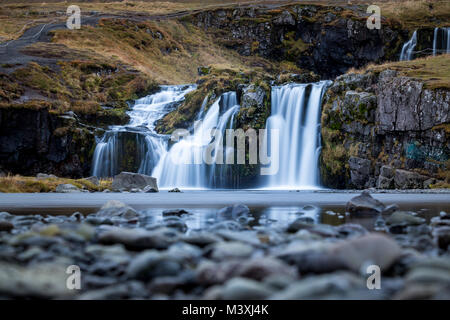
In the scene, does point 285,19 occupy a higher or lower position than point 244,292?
higher

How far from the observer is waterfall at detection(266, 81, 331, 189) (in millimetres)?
33000

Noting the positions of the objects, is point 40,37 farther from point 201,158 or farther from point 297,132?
point 297,132

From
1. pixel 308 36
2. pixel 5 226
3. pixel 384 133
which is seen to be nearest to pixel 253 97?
pixel 384 133

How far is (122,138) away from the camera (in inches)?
1507

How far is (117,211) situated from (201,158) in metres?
25.9

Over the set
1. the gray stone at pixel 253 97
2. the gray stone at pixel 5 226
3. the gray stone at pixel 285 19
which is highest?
the gray stone at pixel 285 19

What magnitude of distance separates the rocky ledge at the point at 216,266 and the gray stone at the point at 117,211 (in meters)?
3.41

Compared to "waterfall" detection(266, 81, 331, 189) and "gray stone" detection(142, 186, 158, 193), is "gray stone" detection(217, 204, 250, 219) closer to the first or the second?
"gray stone" detection(142, 186, 158, 193)

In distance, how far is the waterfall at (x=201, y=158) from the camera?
115 ft

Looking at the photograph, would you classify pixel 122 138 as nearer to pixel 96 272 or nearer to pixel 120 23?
pixel 96 272

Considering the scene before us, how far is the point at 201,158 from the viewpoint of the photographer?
118ft

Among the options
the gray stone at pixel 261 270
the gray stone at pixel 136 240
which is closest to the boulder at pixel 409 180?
the gray stone at pixel 136 240

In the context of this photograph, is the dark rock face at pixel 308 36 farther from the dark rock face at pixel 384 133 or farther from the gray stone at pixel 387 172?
the gray stone at pixel 387 172
